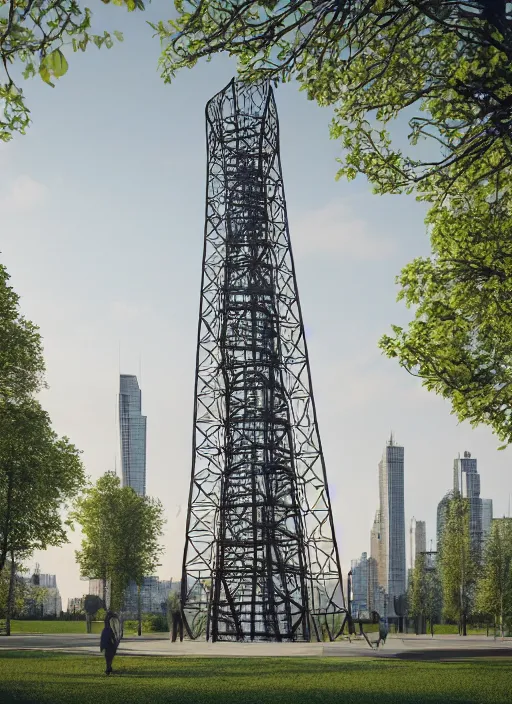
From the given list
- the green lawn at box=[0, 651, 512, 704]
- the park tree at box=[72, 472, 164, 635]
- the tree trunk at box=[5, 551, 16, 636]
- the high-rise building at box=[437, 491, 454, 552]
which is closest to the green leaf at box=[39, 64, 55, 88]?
the green lawn at box=[0, 651, 512, 704]

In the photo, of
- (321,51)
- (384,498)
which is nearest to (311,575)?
(321,51)

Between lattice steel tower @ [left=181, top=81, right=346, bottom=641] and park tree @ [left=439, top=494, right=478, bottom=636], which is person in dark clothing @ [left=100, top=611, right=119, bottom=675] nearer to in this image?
lattice steel tower @ [left=181, top=81, right=346, bottom=641]

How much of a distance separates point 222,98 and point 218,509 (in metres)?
12.8

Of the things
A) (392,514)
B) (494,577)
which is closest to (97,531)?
(494,577)

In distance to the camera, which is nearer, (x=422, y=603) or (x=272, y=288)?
(x=272, y=288)

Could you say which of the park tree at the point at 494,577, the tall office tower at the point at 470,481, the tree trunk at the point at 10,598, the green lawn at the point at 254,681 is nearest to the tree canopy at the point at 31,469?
the green lawn at the point at 254,681

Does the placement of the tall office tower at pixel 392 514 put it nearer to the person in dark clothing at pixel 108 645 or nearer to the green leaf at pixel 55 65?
the person in dark clothing at pixel 108 645

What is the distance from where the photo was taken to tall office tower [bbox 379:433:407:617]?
598 feet

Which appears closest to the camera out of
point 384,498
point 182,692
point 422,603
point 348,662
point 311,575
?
point 182,692

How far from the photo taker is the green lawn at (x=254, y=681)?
39.0 ft

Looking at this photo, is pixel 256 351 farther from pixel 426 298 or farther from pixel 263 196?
pixel 426 298

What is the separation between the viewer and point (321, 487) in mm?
26562

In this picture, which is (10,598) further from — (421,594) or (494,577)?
(421,594)

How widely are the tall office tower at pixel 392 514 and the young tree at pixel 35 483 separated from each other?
6137 inches
